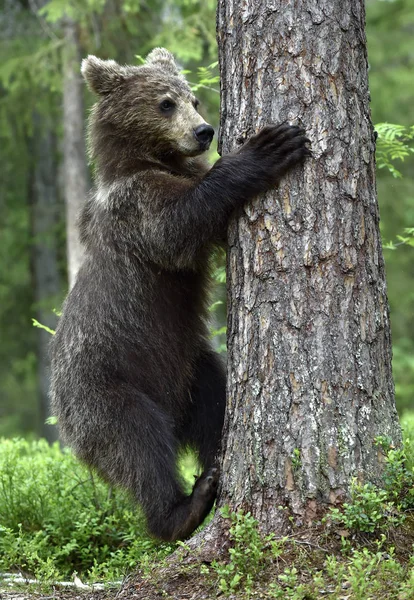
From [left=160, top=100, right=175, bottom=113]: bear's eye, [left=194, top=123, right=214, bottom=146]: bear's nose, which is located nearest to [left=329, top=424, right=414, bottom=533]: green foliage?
[left=194, top=123, right=214, bottom=146]: bear's nose

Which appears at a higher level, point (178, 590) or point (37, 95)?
point (37, 95)

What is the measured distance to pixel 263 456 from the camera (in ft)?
14.1

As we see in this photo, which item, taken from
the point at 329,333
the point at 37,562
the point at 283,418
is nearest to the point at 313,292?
the point at 329,333

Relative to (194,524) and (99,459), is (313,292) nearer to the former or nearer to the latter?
(194,524)

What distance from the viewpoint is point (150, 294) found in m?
5.29

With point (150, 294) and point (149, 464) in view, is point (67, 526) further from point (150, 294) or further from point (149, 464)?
point (150, 294)

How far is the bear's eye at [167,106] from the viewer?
225 inches

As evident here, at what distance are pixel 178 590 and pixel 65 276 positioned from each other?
46.7 ft

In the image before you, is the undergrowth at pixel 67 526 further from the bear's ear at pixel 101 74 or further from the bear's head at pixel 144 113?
the bear's ear at pixel 101 74

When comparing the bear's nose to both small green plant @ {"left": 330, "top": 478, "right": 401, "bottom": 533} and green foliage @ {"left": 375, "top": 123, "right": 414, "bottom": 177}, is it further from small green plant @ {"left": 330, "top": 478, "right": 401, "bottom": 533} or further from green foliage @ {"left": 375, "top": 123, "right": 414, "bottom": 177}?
small green plant @ {"left": 330, "top": 478, "right": 401, "bottom": 533}

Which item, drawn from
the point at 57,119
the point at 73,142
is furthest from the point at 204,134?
the point at 57,119

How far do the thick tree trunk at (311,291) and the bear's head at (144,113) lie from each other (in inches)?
45.4

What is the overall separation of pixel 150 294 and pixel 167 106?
1.39 metres

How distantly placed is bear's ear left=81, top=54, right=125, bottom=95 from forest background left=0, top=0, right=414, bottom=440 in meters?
4.62
